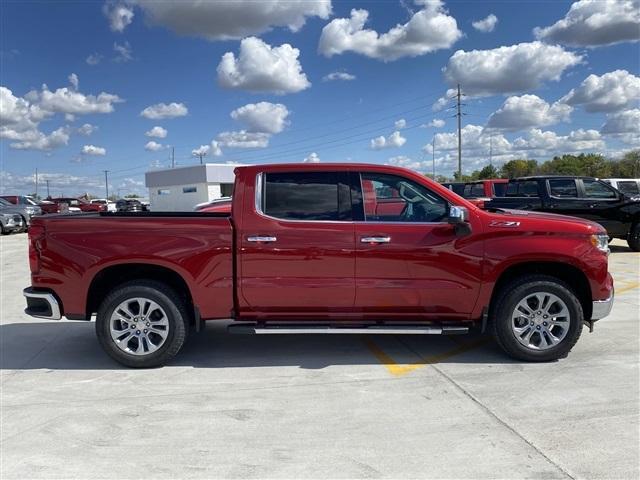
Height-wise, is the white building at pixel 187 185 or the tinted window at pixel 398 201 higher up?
the white building at pixel 187 185

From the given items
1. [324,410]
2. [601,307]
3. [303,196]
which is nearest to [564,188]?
[601,307]

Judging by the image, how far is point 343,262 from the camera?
4.71 metres

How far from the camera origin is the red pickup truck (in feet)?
15.5

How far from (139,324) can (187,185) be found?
6168 cm

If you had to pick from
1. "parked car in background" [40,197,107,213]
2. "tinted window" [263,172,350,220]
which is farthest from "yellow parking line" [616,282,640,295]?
"parked car in background" [40,197,107,213]

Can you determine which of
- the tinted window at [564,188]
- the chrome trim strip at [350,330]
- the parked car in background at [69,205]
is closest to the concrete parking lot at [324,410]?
the chrome trim strip at [350,330]

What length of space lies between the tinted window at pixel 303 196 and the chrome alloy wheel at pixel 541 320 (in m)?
1.91

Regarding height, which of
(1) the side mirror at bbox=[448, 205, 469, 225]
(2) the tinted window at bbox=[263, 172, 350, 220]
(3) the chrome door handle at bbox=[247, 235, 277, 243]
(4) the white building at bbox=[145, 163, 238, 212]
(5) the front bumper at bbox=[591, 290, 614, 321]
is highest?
(4) the white building at bbox=[145, 163, 238, 212]

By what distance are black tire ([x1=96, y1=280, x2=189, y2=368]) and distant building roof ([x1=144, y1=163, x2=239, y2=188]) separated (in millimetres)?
55859

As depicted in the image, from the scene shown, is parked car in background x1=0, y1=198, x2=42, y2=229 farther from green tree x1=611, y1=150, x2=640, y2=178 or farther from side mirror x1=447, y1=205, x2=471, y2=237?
green tree x1=611, y1=150, x2=640, y2=178

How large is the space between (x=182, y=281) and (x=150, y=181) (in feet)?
225

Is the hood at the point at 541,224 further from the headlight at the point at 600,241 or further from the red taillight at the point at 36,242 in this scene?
the red taillight at the point at 36,242

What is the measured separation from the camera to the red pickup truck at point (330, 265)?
473cm

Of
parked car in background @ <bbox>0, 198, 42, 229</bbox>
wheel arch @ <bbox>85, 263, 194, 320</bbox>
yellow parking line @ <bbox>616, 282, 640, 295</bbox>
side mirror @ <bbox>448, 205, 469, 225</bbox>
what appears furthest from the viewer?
parked car in background @ <bbox>0, 198, 42, 229</bbox>
